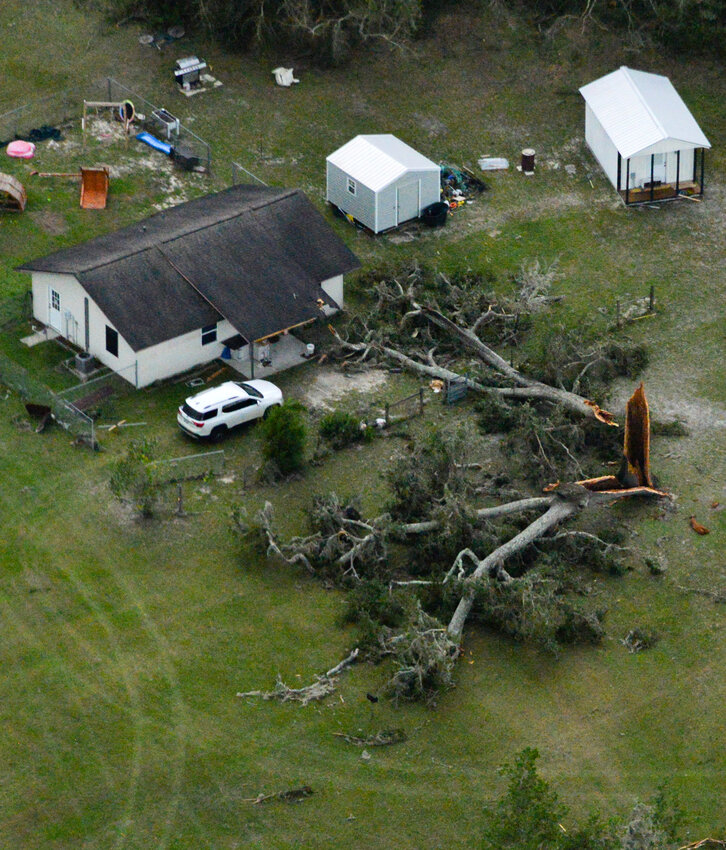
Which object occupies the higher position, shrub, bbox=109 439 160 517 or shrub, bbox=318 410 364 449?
shrub, bbox=109 439 160 517

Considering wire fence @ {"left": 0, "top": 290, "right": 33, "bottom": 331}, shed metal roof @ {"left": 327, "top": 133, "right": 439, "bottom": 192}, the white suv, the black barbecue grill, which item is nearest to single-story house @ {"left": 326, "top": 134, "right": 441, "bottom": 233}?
shed metal roof @ {"left": 327, "top": 133, "right": 439, "bottom": 192}

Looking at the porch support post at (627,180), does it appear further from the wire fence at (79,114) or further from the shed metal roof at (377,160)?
the wire fence at (79,114)

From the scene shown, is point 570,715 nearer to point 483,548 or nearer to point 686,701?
point 686,701

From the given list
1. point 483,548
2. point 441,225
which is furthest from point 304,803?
point 441,225

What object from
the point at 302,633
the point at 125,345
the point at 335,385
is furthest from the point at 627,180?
the point at 302,633

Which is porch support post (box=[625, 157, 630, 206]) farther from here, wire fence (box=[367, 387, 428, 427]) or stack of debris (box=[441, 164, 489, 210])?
wire fence (box=[367, 387, 428, 427])
